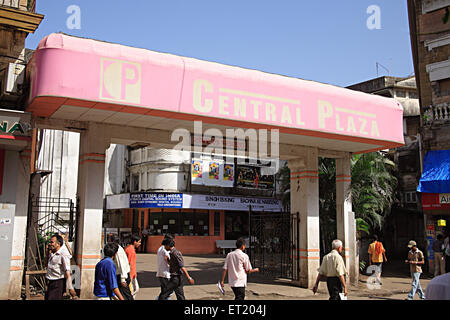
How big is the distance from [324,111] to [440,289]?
8.63 m

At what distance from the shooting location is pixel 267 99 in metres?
10.9

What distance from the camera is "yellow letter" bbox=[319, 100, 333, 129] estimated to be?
1173 cm

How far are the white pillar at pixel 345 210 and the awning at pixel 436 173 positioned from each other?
5013 millimetres

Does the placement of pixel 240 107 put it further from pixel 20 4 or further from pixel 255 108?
pixel 20 4

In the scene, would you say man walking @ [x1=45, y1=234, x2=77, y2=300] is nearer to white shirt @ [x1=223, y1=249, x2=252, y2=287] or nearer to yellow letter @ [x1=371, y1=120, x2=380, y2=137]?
white shirt @ [x1=223, y1=249, x2=252, y2=287]

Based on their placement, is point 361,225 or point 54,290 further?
point 361,225

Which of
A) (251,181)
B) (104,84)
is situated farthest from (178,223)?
(104,84)

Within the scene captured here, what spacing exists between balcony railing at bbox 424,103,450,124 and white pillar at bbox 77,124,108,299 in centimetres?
1475

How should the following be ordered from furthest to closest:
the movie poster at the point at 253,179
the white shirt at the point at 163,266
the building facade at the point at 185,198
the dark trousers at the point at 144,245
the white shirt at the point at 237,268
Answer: the movie poster at the point at 253,179, the building facade at the point at 185,198, the dark trousers at the point at 144,245, the white shirt at the point at 163,266, the white shirt at the point at 237,268

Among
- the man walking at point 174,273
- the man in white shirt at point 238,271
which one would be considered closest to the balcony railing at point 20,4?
the man walking at point 174,273

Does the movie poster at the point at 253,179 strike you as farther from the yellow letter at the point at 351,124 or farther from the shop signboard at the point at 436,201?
the yellow letter at the point at 351,124

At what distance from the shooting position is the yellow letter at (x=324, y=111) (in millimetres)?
11729

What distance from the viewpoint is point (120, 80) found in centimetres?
917

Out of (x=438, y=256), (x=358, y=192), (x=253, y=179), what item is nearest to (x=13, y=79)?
(x=358, y=192)
